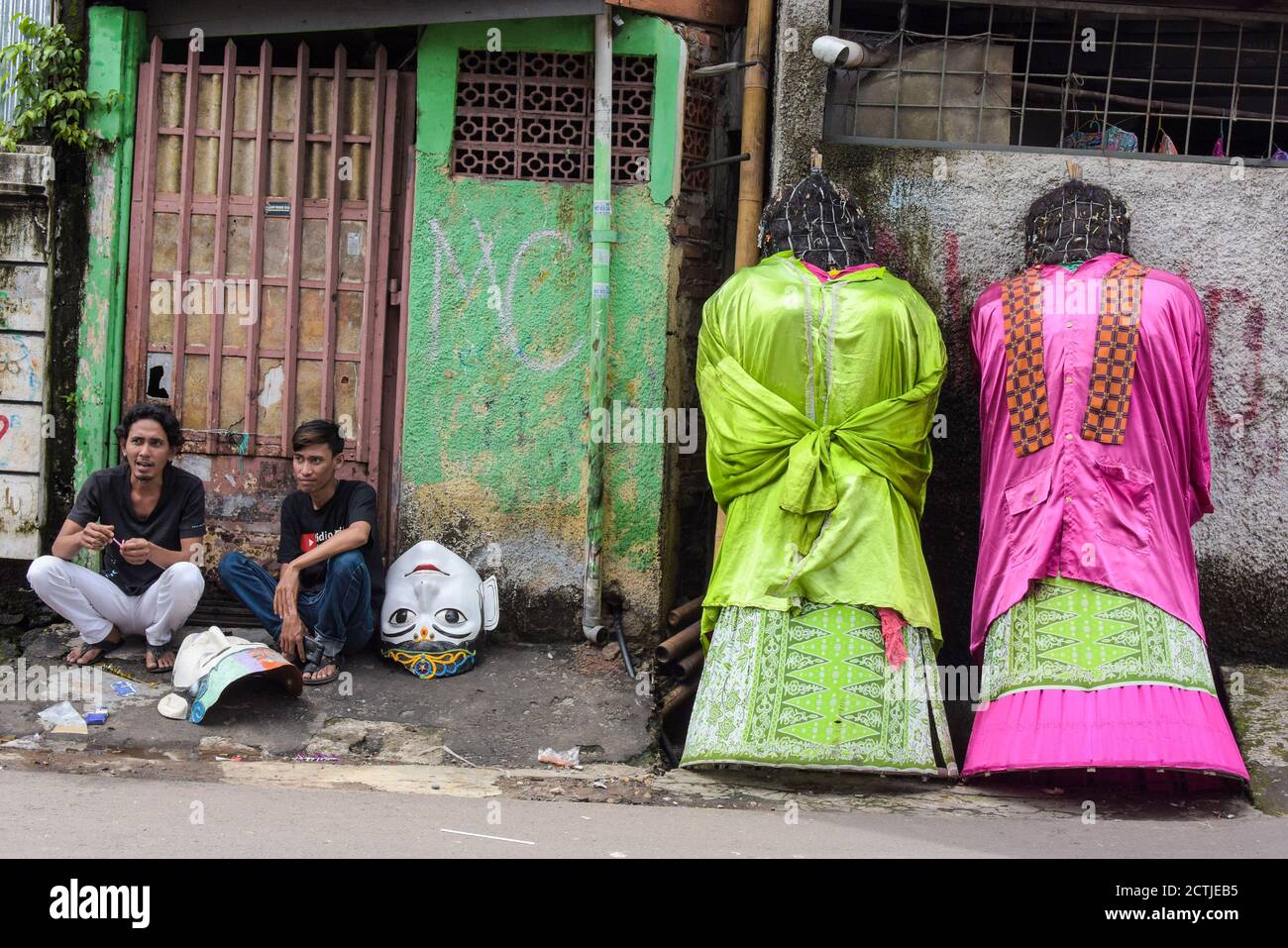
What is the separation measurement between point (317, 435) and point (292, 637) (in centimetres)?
87

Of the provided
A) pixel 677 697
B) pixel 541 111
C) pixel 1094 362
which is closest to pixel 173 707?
pixel 677 697

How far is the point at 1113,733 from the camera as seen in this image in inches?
200

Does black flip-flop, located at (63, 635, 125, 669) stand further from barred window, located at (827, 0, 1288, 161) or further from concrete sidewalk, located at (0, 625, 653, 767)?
barred window, located at (827, 0, 1288, 161)

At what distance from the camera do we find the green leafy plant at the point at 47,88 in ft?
21.2

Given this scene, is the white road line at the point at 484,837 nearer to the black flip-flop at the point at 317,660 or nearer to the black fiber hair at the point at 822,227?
the black flip-flop at the point at 317,660

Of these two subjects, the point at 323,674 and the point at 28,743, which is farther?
the point at 323,674

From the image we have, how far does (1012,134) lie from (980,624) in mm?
2577

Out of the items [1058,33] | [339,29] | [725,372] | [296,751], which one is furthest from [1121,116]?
[296,751]

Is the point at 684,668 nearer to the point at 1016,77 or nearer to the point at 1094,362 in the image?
the point at 1094,362

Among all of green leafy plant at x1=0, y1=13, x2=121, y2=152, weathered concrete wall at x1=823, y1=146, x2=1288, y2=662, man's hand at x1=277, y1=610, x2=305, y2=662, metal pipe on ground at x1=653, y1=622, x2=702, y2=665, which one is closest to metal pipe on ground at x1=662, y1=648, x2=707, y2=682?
metal pipe on ground at x1=653, y1=622, x2=702, y2=665

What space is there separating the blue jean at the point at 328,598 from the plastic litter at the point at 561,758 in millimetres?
1042

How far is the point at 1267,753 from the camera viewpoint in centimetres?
554

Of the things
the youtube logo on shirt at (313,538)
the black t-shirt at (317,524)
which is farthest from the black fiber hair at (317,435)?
the youtube logo on shirt at (313,538)

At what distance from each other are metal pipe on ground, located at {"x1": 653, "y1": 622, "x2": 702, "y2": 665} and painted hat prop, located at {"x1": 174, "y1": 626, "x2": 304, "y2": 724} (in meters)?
1.54
